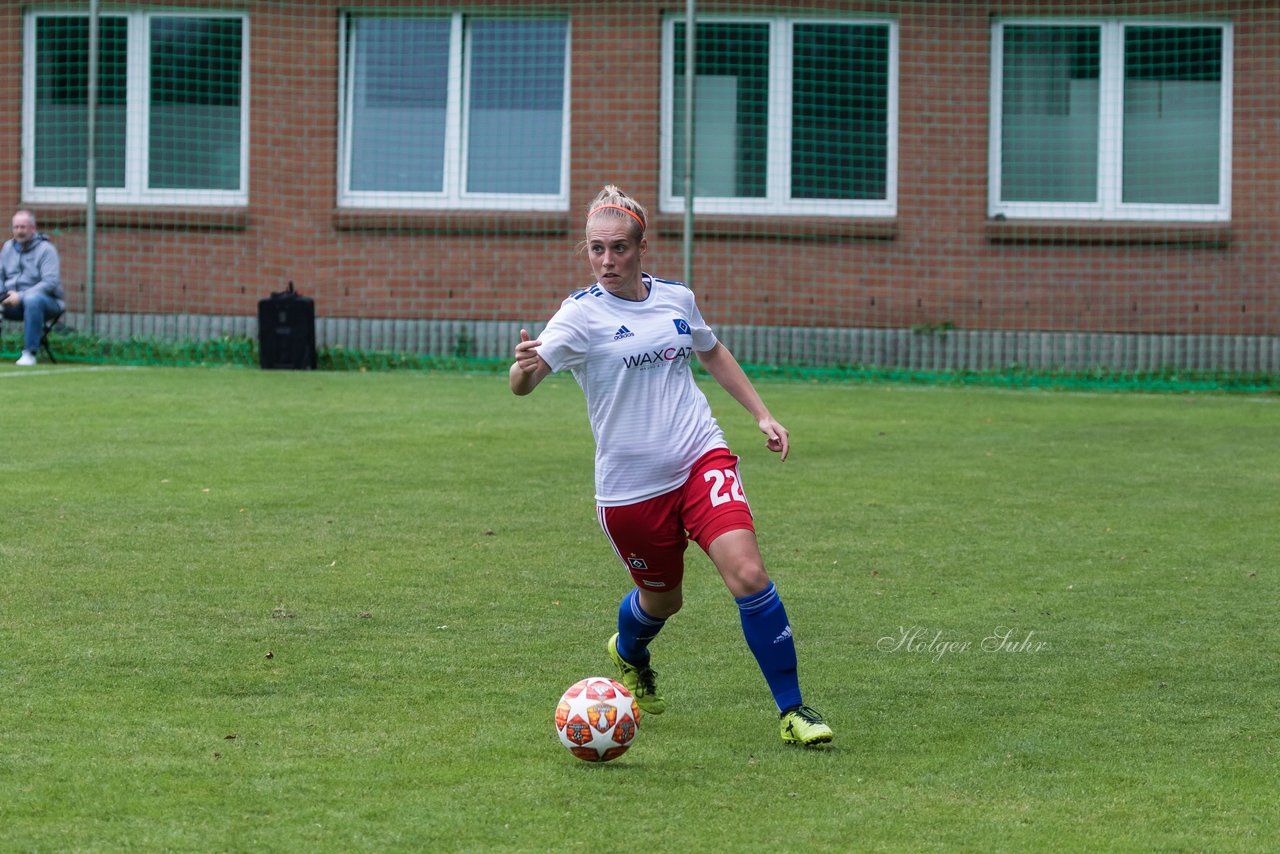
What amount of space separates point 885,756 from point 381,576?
3.23 m

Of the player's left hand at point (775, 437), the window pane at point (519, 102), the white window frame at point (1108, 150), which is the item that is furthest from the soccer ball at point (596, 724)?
the white window frame at point (1108, 150)

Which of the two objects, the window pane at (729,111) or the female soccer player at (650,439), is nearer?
the female soccer player at (650,439)

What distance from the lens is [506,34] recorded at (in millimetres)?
19516

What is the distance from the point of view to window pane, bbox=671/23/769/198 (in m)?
19.4

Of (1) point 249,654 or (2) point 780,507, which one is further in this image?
(2) point 780,507

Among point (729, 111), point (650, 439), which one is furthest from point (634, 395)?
point (729, 111)

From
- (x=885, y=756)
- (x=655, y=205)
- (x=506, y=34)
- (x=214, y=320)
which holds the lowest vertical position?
(x=885, y=756)

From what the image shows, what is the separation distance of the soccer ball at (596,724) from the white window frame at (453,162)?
1446 cm

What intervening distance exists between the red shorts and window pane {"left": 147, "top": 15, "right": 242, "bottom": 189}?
14780mm

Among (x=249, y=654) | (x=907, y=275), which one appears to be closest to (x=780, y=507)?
(x=249, y=654)

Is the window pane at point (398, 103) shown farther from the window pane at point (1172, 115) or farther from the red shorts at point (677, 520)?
the red shorts at point (677, 520)

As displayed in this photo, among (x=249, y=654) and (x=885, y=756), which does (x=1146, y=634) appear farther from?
(x=249, y=654)

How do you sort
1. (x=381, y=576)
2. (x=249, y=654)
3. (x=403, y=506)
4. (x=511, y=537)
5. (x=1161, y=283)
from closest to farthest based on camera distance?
(x=249, y=654)
(x=381, y=576)
(x=511, y=537)
(x=403, y=506)
(x=1161, y=283)

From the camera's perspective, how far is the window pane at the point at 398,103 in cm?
1956
